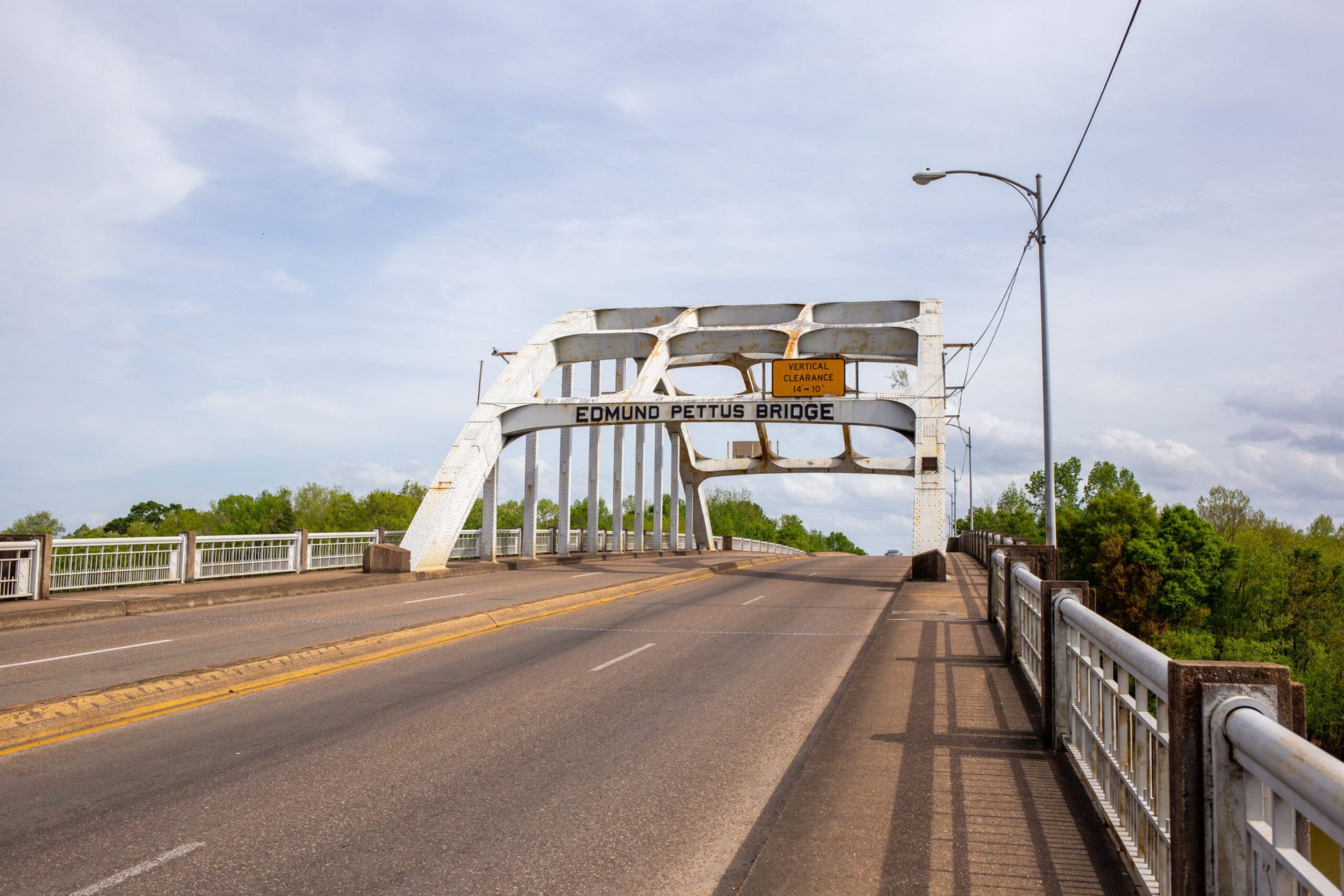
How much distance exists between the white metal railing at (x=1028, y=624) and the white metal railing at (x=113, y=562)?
18.3m

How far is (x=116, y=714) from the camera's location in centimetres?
854

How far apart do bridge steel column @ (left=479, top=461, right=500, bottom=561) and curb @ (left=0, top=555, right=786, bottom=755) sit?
18.3 metres

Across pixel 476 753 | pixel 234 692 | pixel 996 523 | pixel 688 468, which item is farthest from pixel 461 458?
pixel 996 523

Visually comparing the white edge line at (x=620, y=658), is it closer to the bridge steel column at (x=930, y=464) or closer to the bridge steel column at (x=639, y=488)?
the bridge steel column at (x=930, y=464)

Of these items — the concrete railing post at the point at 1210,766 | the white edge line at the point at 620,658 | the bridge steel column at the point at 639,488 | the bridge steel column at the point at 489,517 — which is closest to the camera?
the concrete railing post at the point at 1210,766

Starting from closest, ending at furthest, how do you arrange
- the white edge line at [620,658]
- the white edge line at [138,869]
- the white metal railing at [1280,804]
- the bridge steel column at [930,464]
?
the white metal railing at [1280,804] < the white edge line at [138,869] < the white edge line at [620,658] < the bridge steel column at [930,464]

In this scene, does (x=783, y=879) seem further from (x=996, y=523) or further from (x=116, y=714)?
(x=996, y=523)

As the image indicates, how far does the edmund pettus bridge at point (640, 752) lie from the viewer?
447 cm

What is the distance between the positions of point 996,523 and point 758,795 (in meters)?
143

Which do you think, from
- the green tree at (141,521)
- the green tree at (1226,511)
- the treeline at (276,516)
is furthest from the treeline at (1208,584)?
the green tree at (141,521)

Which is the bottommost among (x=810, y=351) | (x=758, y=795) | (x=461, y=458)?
(x=758, y=795)

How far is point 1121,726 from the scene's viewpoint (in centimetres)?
538

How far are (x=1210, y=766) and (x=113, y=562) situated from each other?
23.0 metres

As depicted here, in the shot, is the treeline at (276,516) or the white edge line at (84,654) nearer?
the white edge line at (84,654)
